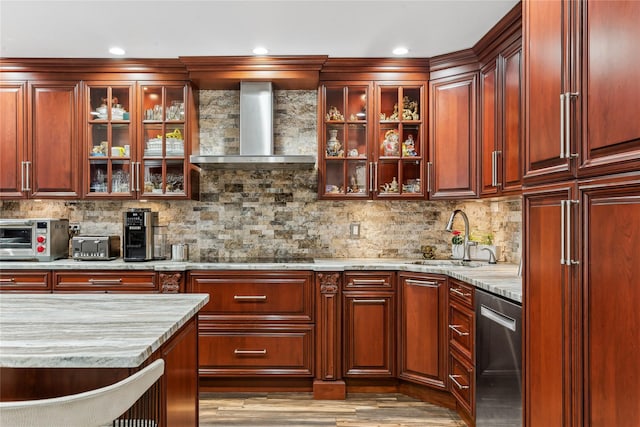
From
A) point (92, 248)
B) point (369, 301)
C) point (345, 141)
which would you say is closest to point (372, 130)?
point (345, 141)

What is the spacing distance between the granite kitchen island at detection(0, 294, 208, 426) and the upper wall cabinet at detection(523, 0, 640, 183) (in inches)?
57.9

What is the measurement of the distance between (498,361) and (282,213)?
2265 millimetres

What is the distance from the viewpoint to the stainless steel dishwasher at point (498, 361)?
2.02 m

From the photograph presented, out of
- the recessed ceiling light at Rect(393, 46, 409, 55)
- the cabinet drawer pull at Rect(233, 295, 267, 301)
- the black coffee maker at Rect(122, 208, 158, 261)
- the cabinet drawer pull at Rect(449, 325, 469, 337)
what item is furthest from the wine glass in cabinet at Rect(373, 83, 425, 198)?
the black coffee maker at Rect(122, 208, 158, 261)

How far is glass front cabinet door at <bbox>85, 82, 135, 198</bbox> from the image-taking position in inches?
143

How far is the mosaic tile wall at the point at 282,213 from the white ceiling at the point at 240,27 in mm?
635

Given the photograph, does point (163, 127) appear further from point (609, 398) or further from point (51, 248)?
point (609, 398)

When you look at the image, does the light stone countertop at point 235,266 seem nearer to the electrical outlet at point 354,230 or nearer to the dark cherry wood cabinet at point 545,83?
the electrical outlet at point 354,230

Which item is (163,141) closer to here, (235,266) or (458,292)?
(235,266)

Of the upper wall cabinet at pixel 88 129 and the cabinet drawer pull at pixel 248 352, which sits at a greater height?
the upper wall cabinet at pixel 88 129

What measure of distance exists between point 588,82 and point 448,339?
2125mm

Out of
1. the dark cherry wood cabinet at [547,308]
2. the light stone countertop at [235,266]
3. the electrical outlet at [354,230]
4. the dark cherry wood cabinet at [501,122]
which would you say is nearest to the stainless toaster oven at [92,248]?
the light stone countertop at [235,266]

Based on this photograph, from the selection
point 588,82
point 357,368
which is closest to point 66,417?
point 588,82

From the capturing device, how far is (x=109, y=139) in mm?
3641
